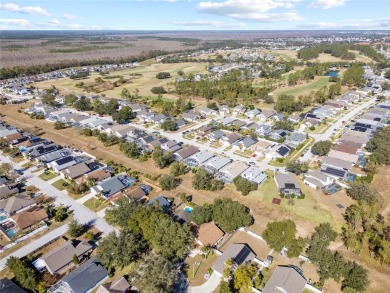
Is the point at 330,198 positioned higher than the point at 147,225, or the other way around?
the point at 147,225

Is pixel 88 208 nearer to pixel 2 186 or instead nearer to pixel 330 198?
pixel 2 186

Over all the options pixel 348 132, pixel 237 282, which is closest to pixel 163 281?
pixel 237 282

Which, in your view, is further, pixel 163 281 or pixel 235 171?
pixel 235 171

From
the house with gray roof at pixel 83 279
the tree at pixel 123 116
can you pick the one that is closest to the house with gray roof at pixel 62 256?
the house with gray roof at pixel 83 279

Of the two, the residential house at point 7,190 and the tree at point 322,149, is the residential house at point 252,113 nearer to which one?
the tree at point 322,149

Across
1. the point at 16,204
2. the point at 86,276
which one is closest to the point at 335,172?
the point at 86,276

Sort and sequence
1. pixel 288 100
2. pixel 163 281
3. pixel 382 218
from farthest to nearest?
pixel 288 100 < pixel 382 218 < pixel 163 281

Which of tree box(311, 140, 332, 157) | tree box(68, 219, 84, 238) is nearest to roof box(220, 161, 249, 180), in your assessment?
tree box(311, 140, 332, 157)

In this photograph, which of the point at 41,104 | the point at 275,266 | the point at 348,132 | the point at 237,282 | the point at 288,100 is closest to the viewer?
the point at 237,282
